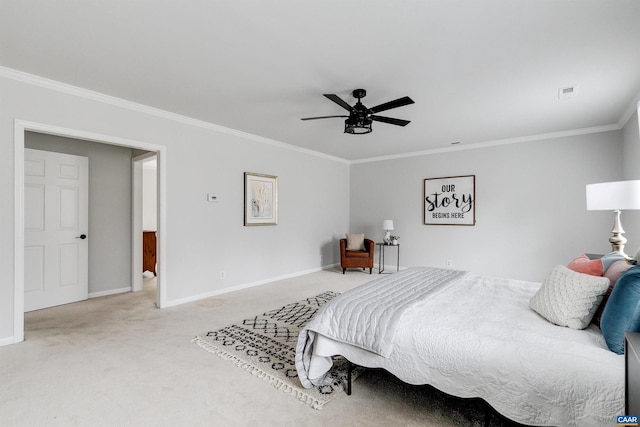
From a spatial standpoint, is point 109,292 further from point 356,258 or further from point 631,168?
point 631,168

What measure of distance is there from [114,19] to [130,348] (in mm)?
2662

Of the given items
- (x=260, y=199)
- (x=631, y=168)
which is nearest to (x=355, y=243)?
(x=260, y=199)

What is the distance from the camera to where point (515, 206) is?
5.39m

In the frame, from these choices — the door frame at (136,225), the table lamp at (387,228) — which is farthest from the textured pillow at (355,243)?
the door frame at (136,225)

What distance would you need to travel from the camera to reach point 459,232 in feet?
19.5

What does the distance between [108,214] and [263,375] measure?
3923 mm

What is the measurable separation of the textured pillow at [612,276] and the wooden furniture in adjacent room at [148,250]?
6.39 meters

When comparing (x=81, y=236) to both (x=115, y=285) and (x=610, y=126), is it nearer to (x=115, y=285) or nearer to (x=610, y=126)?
(x=115, y=285)

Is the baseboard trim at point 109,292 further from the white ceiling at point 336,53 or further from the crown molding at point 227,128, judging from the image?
the white ceiling at point 336,53

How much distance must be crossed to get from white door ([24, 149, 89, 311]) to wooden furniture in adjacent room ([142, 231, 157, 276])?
1.50 metres

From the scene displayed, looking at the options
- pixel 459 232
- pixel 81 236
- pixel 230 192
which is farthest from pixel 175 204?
pixel 459 232

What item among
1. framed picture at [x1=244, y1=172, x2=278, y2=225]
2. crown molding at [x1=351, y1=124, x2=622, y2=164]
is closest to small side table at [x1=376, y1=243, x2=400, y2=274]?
crown molding at [x1=351, y1=124, x2=622, y2=164]

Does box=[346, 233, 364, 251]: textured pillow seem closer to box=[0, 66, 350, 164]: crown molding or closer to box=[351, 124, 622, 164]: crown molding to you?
box=[351, 124, 622, 164]: crown molding

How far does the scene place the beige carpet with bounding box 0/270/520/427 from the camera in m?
1.89
